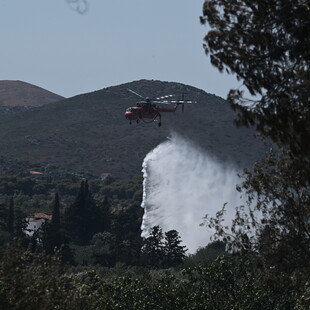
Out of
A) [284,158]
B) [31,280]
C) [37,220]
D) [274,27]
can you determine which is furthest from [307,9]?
[37,220]

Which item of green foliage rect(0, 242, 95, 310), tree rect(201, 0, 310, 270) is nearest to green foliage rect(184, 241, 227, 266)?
green foliage rect(0, 242, 95, 310)

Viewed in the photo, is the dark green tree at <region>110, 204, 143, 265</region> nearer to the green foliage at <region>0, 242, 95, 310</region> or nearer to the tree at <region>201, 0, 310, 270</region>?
the green foliage at <region>0, 242, 95, 310</region>

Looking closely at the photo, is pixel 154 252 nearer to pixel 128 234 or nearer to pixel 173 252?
pixel 173 252

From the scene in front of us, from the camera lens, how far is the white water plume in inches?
6545

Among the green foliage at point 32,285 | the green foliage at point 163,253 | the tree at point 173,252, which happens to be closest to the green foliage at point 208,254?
the tree at point 173,252

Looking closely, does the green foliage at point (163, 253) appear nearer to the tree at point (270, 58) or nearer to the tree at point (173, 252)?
the tree at point (173, 252)

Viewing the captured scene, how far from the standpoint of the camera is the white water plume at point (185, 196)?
166 metres

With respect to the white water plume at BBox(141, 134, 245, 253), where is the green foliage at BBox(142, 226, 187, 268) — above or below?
below

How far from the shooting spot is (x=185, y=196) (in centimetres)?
17162

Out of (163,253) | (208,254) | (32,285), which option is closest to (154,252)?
(163,253)

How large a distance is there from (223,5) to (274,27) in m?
2.03

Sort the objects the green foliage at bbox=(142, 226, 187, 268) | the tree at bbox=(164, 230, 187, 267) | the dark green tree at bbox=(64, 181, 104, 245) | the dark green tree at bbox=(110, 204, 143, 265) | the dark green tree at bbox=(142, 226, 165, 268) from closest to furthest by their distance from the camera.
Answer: the tree at bbox=(164, 230, 187, 267)
the green foliage at bbox=(142, 226, 187, 268)
the dark green tree at bbox=(142, 226, 165, 268)
the dark green tree at bbox=(110, 204, 143, 265)
the dark green tree at bbox=(64, 181, 104, 245)

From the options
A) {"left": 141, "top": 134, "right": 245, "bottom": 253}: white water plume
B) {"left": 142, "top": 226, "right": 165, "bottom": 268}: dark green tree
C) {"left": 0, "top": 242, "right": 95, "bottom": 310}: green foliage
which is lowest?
{"left": 142, "top": 226, "right": 165, "bottom": 268}: dark green tree

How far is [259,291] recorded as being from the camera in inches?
2603
